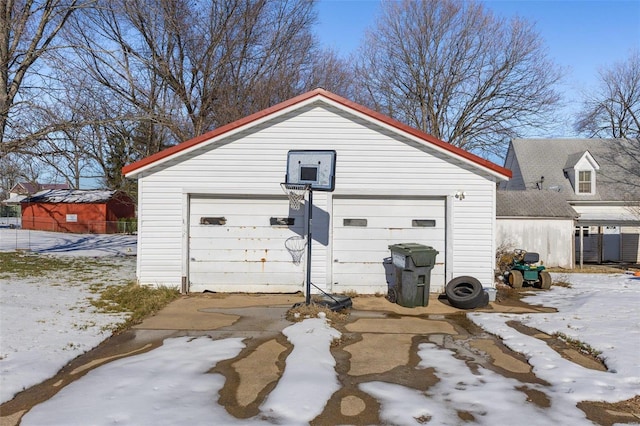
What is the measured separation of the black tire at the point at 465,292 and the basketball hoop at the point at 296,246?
3170 millimetres

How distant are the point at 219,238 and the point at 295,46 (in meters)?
17.1

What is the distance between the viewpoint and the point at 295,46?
23.9 meters

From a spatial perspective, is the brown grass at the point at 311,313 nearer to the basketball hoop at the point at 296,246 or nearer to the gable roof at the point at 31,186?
the basketball hoop at the point at 296,246

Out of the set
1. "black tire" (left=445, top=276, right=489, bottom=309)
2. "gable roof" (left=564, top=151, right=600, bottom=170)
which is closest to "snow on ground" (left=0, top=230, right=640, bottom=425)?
"black tire" (left=445, top=276, right=489, bottom=309)

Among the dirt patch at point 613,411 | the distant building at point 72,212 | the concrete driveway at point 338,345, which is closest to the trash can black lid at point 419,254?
the concrete driveway at point 338,345

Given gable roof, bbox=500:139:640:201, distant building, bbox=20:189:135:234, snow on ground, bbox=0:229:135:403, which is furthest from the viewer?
distant building, bbox=20:189:135:234

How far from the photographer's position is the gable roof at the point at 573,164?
70.8ft

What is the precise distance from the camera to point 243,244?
32.0 feet

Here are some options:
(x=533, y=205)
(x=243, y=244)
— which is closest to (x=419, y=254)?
(x=243, y=244)

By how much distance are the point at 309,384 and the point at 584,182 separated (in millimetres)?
22194

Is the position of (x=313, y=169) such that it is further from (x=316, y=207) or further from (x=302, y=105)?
(x=302, y=105)

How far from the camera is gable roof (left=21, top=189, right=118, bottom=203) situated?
3200 centimetres

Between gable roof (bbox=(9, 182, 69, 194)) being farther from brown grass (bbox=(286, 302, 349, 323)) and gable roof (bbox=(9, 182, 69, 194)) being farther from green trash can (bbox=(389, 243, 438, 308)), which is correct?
green trash can (bbox=(389, 243, 438, 308))

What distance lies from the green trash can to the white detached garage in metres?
1.08
